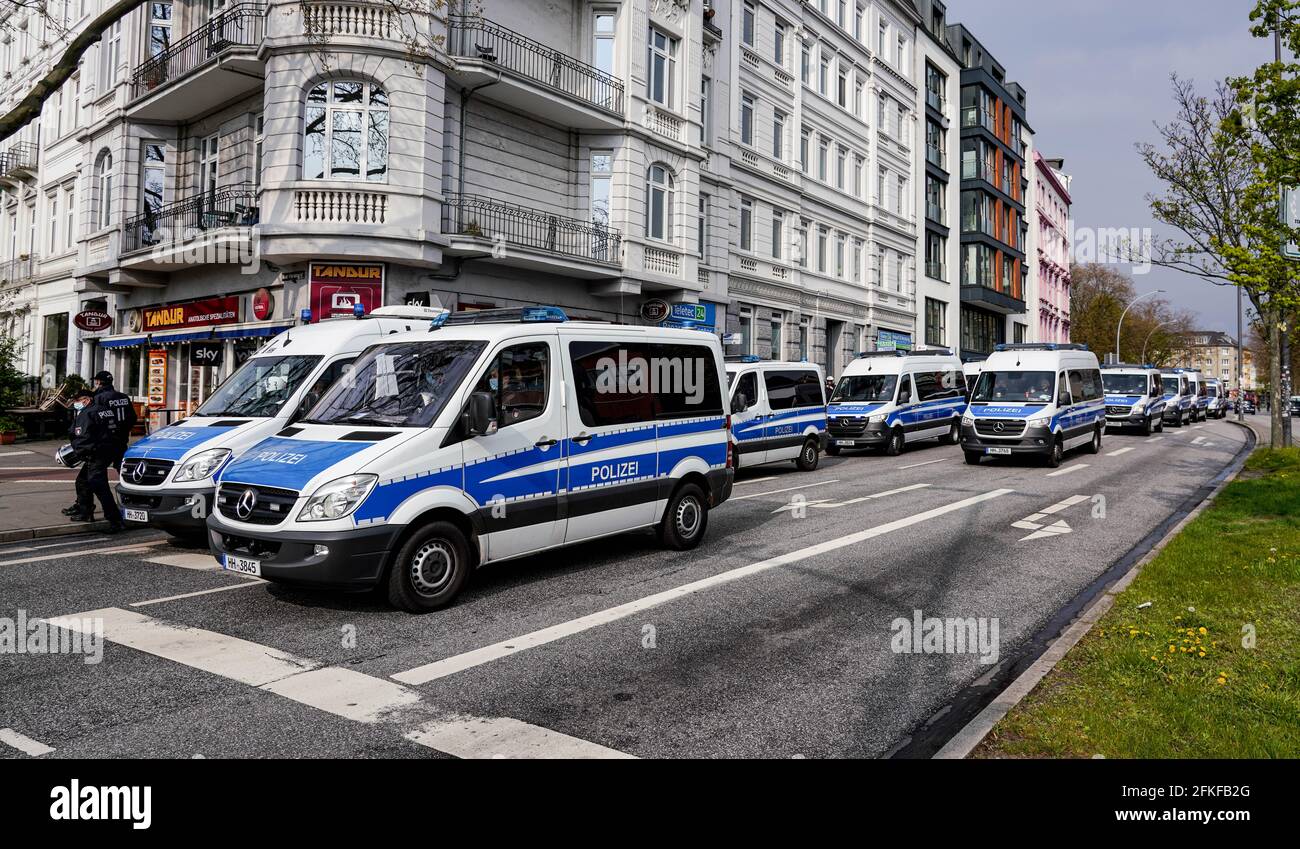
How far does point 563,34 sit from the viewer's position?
22516 millimetres

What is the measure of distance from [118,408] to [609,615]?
7.71 meters

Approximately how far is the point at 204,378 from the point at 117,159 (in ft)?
23.2

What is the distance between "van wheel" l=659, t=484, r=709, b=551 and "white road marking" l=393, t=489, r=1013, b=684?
925 mm

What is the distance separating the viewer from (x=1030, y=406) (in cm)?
1872

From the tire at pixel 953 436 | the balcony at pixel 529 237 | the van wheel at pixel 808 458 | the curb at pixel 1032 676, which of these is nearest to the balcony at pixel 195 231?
the balcony at pixel 529 237

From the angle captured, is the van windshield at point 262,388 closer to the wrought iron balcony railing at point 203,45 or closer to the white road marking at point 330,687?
the white road marking at point 330,687

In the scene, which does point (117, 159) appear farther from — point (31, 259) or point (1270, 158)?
point (1270, 158)

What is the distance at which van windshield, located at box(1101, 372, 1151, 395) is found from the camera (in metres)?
30.4

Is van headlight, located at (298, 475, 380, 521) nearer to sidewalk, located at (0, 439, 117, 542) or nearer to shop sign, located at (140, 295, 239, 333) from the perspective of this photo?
sidewalk, located at (0, 439, 117, 542)

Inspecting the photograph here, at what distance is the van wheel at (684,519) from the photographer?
29.4 ft

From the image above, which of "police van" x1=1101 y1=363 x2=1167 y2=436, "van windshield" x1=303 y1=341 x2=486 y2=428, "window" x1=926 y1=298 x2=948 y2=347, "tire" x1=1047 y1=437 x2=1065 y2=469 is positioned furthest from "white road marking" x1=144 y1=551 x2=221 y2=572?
"window" x1=926 y1=298 x2=948 y2=347

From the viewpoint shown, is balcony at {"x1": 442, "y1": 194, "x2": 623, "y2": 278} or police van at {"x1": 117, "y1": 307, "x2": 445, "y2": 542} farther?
balcony at {"x1": 442, "y1": 194, "x2": 623, "y2": 278}
